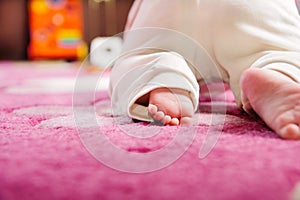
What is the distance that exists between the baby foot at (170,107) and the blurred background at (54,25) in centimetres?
243

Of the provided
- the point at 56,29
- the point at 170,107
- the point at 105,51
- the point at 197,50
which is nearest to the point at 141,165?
the point at 170,107

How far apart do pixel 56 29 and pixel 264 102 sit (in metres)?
2.55

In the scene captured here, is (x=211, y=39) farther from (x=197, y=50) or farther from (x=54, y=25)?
(x=54, y=25)

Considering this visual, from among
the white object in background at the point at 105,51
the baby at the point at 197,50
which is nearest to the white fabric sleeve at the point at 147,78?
the baby at the point at 197,50

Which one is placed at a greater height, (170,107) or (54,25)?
(170,107)

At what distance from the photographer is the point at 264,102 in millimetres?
555

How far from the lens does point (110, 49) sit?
1.64 meters

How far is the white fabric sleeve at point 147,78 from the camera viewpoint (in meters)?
0.62

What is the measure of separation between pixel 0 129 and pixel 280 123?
1.08 ft

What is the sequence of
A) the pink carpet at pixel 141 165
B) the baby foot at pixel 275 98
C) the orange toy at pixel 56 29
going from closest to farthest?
the pink carpet at pixel 141 165, the baby foot at pixel 275 98, the orange toy at pixel 56 29

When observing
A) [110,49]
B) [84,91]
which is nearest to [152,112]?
[84,91]

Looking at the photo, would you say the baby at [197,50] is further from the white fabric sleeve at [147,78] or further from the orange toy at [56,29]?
the orange toy at [56,29]

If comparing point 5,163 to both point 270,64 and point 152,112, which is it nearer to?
point 152,112

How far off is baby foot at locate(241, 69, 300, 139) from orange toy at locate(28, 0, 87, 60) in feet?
8.12
